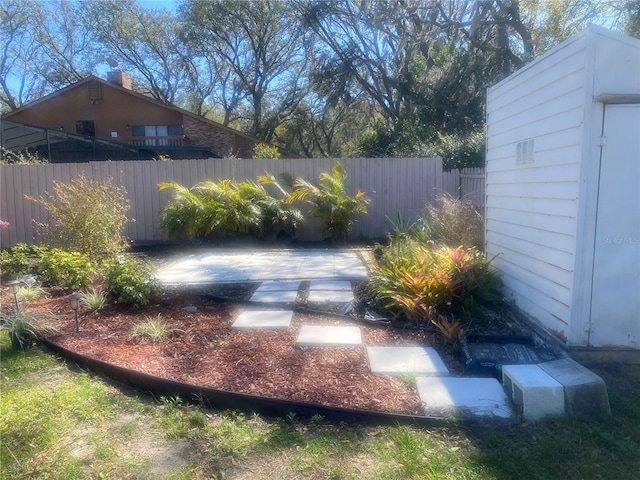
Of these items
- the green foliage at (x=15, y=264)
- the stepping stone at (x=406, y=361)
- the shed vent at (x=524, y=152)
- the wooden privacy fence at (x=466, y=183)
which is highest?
the shed vent at (x=524, y=152)

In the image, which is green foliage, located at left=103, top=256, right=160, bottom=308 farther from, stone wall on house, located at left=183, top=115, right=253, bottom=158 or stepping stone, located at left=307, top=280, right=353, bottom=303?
stone wall on house, located at left=183, top=115, right=253, bottom=158

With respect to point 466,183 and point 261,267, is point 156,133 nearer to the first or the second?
point 466,183

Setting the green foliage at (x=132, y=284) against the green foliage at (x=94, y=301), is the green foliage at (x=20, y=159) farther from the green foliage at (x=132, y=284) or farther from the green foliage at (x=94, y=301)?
the green foliage at (x=94, y=301)

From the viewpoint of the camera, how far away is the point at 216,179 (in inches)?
440

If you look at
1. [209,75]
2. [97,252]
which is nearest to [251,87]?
[209,75]

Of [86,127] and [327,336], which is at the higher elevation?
[86,127]

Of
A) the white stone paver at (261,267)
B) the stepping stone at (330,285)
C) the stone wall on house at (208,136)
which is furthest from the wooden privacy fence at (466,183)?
the stone wall on house at (208,136)

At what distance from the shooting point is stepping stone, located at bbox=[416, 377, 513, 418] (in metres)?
3.40

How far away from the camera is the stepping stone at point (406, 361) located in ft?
13.2

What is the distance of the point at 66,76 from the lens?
102ft

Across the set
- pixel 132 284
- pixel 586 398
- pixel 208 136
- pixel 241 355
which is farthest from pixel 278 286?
pixel 208 136

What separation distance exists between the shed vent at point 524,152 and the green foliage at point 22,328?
4818 millimetres

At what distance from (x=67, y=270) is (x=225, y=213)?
3967mm

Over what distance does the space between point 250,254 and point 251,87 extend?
849 inches
